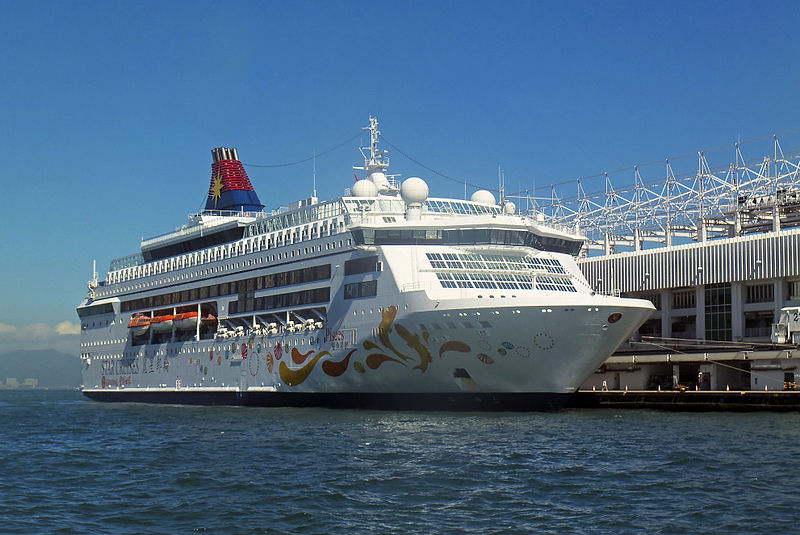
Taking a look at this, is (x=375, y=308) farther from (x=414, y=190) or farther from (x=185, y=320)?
(x=185, y=320)

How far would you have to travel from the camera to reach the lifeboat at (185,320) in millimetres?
66312

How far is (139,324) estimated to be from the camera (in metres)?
71.9

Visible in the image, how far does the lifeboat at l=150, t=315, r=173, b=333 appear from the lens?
6881 centimetres

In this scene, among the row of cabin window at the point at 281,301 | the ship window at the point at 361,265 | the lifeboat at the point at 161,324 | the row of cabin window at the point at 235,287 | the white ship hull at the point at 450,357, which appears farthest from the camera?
the lifeboat at the point at 161,324

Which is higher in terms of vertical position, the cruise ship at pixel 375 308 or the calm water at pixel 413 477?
the cruise ship at pixel 375 308

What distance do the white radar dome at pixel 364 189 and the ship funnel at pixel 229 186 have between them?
58.6ft

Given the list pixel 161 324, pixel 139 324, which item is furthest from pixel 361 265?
pixel 139 324

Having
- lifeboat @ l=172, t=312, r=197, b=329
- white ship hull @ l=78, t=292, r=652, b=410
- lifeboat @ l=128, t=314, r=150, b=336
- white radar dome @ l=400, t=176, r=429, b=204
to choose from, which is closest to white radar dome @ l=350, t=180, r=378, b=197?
white radar dome @ l=400, t=176, r=429, b=204

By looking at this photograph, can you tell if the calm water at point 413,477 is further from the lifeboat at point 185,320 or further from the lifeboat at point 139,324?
the lifeboat at point 139,324

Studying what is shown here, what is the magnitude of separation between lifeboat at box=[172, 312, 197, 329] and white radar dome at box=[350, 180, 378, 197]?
16.9 metres

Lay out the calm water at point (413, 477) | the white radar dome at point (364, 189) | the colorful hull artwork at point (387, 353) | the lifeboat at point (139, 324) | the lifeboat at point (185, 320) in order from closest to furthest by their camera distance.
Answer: the calm water at point (413, 477), the colorful hull artwork at point (387, 353), the white radar dome at point (364, 189), the lifeboat at point (185, 320), the lifeboat at point (139, 324)

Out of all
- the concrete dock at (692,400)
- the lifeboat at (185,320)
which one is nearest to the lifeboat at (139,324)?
the lifeboat at (185,320)

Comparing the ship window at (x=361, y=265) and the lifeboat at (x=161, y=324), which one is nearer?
the ship window at (x=361, y=265)

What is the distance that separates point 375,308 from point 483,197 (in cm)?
1267
